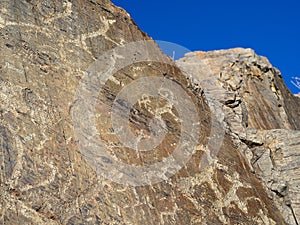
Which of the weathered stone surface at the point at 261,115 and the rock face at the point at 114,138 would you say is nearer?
the rock face at the point at 114,138

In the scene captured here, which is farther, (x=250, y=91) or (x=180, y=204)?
(x=250, y=91)

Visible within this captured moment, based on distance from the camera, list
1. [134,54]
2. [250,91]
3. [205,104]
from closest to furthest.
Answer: [134,54] < [205,104] < [250,91]

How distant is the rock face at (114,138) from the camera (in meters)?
6.78

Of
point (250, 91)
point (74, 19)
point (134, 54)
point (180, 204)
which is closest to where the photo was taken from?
point (180, 204)

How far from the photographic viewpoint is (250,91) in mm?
15406

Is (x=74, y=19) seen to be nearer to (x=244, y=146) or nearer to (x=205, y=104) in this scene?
(x=205, y=104)

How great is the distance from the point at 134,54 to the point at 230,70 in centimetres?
632

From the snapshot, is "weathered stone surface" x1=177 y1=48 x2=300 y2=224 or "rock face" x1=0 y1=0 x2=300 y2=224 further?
"weathered stone surface" x1=177 y1=48 x2=300 y2=224

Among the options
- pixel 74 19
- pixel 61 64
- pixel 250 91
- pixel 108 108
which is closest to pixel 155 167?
pixel 108 108

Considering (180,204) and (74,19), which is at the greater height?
(74,19)

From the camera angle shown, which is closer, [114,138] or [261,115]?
[114,138]

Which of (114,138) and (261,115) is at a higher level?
(261,115)

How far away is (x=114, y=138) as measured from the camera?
8070 mm

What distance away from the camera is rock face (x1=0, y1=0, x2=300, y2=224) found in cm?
678
